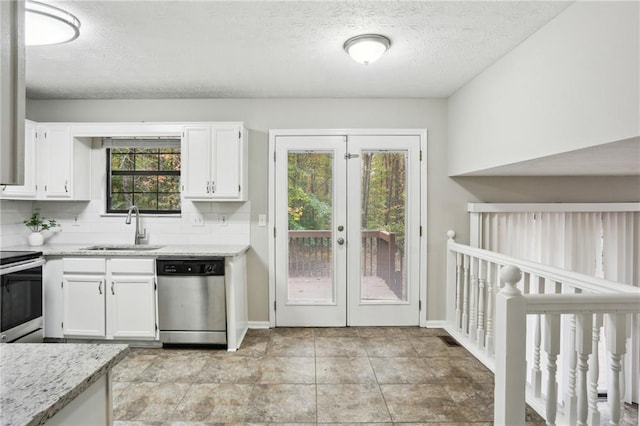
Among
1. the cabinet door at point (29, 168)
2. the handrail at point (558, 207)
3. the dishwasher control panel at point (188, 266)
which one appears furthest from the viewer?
the handrail at point (558, 207)

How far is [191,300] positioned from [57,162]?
6.63 feet

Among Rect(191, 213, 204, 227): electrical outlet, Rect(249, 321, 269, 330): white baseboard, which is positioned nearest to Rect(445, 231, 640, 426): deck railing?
Rect(249, 321, 269, 330): white baseboard

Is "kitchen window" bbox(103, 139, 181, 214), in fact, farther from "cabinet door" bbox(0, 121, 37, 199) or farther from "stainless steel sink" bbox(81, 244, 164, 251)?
"cabinet door" bbox(0, 121, 37, 199)

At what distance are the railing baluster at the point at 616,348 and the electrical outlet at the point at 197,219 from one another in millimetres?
3423

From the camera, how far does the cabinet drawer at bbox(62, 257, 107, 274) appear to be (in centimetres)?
319

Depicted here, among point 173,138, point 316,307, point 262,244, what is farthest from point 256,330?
point 173,138

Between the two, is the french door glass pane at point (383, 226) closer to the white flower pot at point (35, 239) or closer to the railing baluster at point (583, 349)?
the railing baluster at point (583, 349)

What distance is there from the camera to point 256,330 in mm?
3666

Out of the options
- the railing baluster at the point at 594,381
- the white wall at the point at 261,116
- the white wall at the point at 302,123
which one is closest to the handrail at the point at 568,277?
the railing baluster at the point at 594,381

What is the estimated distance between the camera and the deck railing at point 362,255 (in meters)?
3.73

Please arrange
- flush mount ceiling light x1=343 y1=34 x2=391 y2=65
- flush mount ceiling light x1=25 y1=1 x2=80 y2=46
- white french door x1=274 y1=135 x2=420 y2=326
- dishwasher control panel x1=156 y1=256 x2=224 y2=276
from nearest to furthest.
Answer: flush mount ceiling light x1=25 y1=1 x2=80 y2=46, flush mount ceiling light x1=343 y1=34 x2=391 y2=65, dishwasher control panel x1=156 y1=256 x2=224 y2=276, white french door x1=274 y1=135 x2=420 y2=326

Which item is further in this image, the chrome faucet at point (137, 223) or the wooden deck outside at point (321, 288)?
the wooden deck outside at point (321, 288)

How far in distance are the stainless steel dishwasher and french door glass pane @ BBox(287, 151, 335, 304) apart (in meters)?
0.84

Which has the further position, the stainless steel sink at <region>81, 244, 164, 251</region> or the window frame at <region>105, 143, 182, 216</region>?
the window frame at <region>105, 143, 182, 216</region>
